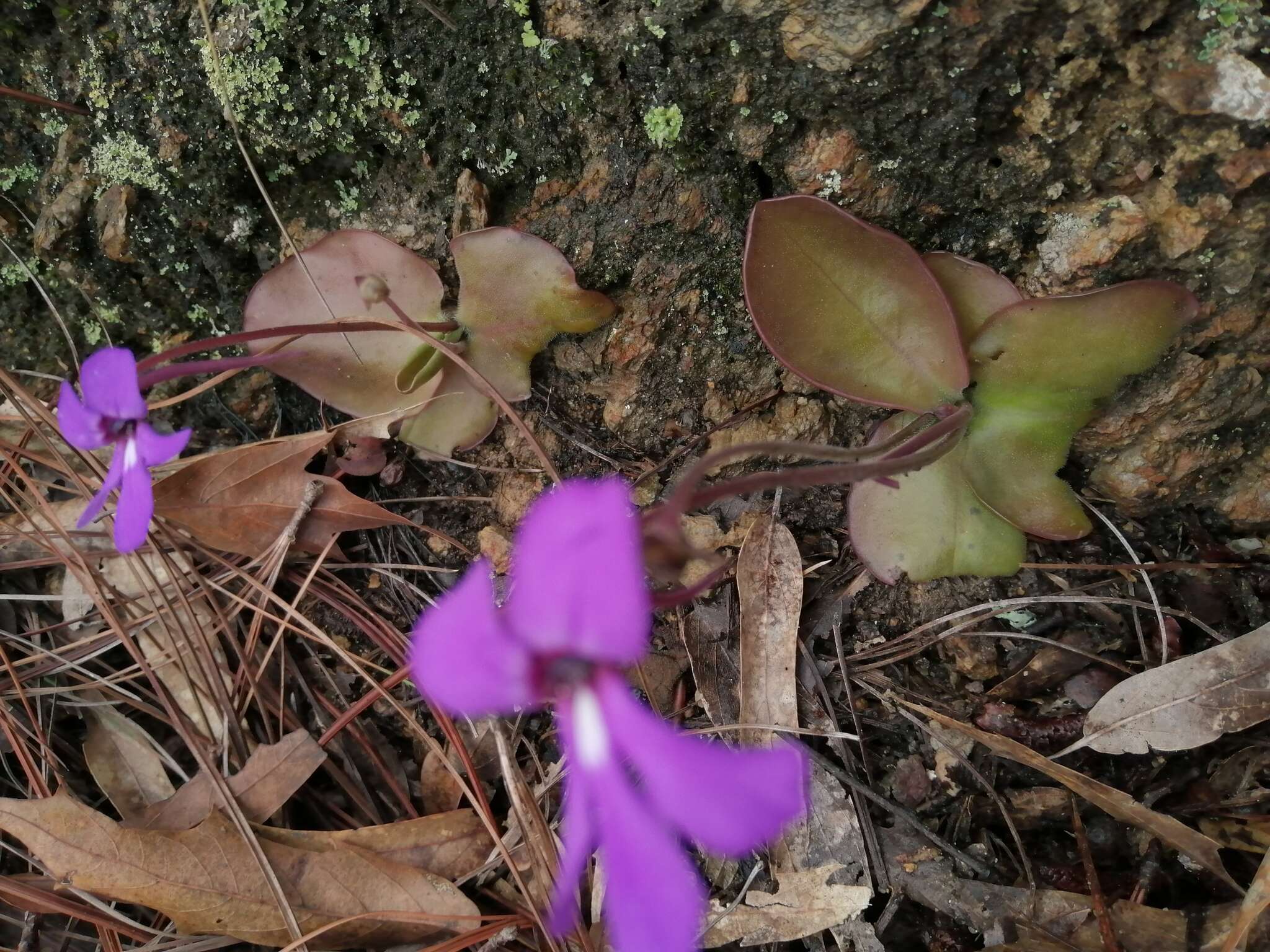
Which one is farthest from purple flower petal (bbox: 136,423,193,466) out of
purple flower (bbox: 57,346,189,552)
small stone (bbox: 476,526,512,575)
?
small stone (bbox: 476,526,512,575)

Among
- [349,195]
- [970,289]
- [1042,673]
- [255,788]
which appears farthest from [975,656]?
[349,195]

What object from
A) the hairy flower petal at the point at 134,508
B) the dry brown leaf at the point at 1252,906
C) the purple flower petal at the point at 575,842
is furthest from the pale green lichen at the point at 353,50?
the dry brown leaf at the point at 1252,906

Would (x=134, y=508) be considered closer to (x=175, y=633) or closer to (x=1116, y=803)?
(x=175, y=633)

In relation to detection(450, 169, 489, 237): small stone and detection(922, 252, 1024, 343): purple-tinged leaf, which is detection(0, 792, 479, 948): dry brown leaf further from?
detection(922, 252, 1024, 343): purple-tinged leaf

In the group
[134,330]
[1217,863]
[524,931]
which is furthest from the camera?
[134,330]

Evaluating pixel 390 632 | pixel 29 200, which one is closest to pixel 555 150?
pixel 390 632

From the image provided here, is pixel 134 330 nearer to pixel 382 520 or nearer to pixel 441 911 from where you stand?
pixel 382 520
